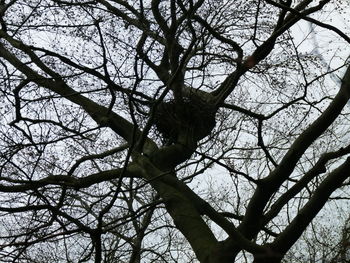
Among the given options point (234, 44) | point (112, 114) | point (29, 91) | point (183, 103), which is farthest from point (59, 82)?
point (234, 44)

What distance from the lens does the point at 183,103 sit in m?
4.33

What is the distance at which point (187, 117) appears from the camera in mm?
4500

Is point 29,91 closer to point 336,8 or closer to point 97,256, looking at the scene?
point 97,256

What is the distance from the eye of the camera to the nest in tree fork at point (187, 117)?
4355 mm

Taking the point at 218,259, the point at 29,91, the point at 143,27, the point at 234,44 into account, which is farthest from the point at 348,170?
the point at 29,91

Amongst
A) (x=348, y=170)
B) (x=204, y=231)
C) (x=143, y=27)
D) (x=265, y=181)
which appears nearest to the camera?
(x=348, y=170)

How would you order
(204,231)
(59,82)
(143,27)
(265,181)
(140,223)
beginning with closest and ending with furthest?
1. (265,181)
2. (204,231)
3. (143,27)
4. (59,82)
5. (140,223)

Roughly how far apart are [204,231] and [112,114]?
1.71 metres

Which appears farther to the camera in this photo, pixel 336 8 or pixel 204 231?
pixel 336 8

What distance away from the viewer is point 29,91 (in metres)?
4.73

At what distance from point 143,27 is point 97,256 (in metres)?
2.31

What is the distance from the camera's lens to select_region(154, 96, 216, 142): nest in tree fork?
436 cm

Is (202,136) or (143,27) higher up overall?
(143,27)

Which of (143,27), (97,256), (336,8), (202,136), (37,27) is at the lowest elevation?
(97,256)
